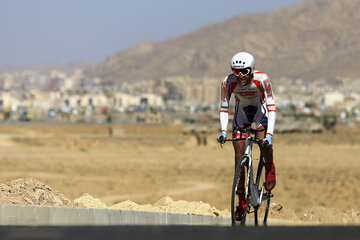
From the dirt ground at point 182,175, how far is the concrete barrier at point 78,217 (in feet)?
10.1

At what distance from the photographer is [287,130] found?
93938 millimetres

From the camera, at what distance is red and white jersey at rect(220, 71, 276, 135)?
841cm

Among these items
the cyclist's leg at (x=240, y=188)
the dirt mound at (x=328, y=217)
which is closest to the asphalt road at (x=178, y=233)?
the cyclist's leg at (x=240, y=188)

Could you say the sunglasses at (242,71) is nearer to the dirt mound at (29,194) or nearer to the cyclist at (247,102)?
the cyclist at (247,102)

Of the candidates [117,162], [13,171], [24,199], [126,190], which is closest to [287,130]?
[117,162]

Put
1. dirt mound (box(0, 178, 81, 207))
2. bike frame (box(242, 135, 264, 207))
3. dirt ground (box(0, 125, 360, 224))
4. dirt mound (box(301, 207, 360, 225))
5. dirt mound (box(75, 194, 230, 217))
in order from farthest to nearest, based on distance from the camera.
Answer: dirt ground (box(0, 125, 360, 224)), dirt mound (box(75, 194, 230, 217)), dirt mound (box(301, 207, 360, 225)), dirt mound (box(0, 178, 81, 207)), bike frame (box(242, 135, 264, 207))

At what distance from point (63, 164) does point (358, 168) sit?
54.2 ft

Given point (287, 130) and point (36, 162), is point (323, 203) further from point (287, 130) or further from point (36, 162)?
point (287, 130)

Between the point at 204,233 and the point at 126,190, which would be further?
the point at 126,190

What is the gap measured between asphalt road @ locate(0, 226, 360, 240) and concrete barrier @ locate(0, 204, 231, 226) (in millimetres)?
1990

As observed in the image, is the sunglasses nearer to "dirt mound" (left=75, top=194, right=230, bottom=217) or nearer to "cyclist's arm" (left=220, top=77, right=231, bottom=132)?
"cyclist's arm" (left=220, top=77, right=231, bottom=132)

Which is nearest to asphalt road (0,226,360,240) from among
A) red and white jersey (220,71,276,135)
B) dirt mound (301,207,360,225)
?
red and white jersey (220,71,276,135)

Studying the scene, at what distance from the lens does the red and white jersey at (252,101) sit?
841 cm

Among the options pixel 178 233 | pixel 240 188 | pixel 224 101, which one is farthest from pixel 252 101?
pixel 178 233
